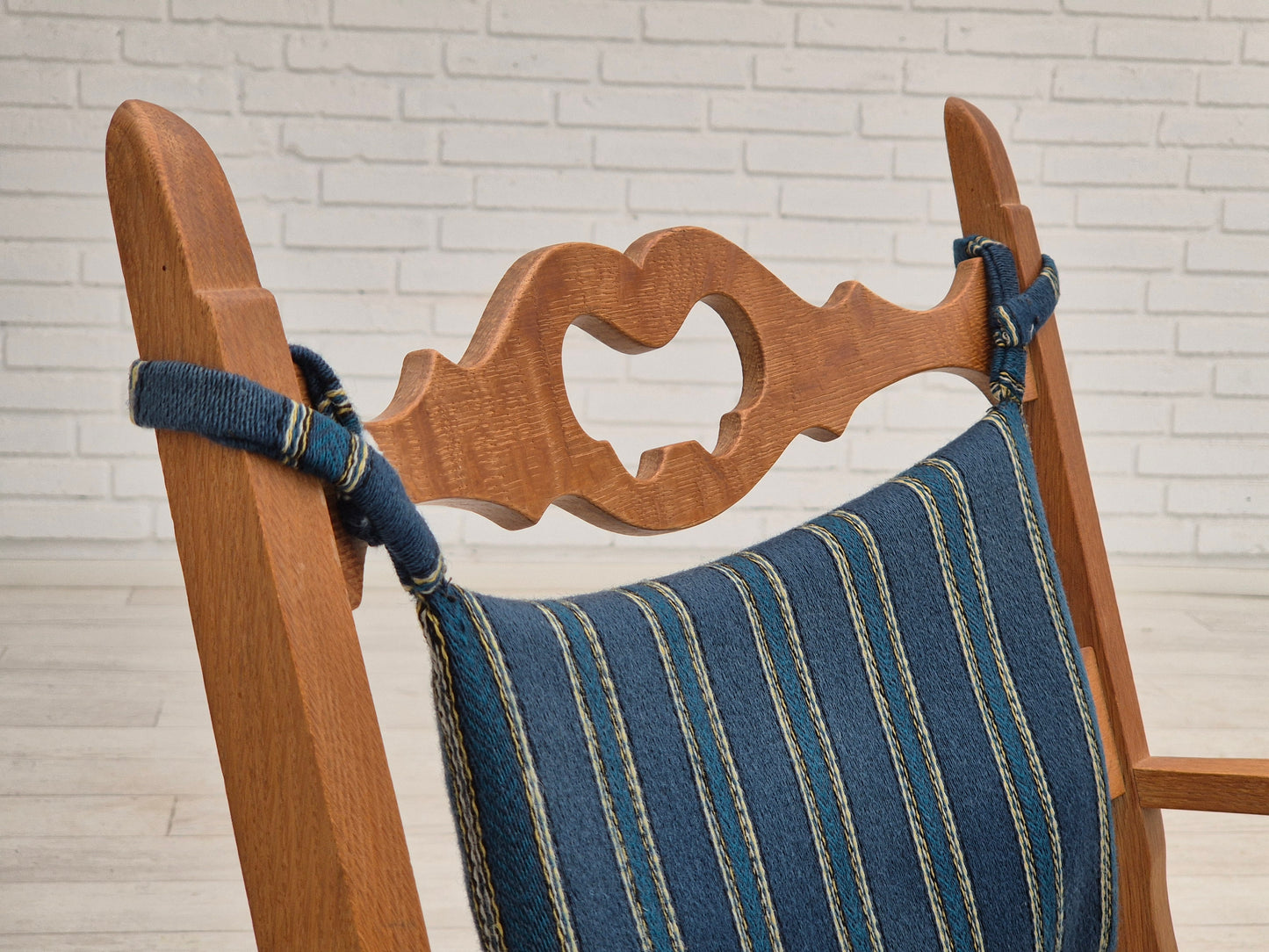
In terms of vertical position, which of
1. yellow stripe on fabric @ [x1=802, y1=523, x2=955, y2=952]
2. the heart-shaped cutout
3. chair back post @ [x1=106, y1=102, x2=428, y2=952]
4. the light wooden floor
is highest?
chair back post @ [x1=106, y1=102, x2=428, y2=952]

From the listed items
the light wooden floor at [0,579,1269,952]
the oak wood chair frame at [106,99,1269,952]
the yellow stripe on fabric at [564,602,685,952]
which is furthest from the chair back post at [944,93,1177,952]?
the light wooden floor at [0,579,1269,952]

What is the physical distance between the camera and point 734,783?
1.52 ft

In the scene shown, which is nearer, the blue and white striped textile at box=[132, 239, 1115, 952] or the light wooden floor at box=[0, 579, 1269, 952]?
the blue and white striped textile at box=[132, 239, 1115, 952]

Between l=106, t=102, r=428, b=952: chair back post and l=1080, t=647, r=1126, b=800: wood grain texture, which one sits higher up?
l=106, t=102, r=428, b=952: chair back post

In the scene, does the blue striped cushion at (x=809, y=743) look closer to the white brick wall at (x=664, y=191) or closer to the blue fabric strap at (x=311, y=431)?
Answer: the blue fabric strap at (x=311, y=431)

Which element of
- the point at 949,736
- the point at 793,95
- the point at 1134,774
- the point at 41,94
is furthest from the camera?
the point at 793,95

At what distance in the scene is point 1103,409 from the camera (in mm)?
2492

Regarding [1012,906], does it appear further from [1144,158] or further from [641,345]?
[1144,158]

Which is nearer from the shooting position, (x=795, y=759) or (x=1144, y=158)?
(x=795, y=759)

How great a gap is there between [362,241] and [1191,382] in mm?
1738

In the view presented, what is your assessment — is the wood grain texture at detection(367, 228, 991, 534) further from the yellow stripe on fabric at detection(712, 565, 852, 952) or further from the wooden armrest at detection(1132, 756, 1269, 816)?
the wooden armrest at detection(1132, 756, 1269, 816)

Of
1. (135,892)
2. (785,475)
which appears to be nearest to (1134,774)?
(135,892)

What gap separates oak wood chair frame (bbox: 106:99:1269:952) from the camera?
12.8 inches

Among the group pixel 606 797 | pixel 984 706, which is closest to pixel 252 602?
pixel 606 797
